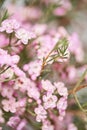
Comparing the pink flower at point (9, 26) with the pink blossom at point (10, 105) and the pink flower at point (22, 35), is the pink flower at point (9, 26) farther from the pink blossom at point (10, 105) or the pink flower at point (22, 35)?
the pink blossom at point (10, 105)

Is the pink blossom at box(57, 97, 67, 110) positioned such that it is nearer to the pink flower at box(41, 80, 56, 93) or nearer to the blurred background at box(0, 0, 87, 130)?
the pink flower at box(41, 80, 56, 93)

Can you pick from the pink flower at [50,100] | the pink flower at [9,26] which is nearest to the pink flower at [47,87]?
the pink flower at [50,100]

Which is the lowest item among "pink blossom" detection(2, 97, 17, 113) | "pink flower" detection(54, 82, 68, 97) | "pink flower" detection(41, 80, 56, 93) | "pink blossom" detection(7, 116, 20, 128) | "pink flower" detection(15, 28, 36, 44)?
"pink blossom" detection(7, 116, 20, 128)

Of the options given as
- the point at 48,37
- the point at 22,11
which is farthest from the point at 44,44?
the point at 22,11

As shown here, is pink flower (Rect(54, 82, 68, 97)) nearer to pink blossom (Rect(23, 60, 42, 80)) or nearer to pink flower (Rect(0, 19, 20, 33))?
pink blossom (Rect(23, 60, 42, 80))

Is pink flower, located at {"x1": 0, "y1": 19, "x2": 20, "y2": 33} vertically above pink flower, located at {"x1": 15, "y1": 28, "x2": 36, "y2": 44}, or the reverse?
pink flower, located at {"x1": 0, "y1": 19, "x2": 20, "y2": 33}

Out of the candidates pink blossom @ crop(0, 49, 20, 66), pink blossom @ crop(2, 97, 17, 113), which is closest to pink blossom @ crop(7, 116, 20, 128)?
pink blossom @ crop(2, 97, 17, 113)

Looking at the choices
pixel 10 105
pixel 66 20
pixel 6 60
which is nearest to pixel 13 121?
pixel 10 105

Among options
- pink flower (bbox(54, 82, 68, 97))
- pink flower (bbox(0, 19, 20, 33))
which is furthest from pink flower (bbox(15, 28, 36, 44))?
pink flower (bbox(54, 82, 68, 97))

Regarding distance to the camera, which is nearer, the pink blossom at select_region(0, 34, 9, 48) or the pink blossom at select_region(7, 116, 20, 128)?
the pink blossom at select_region(7, 116, 20, 128)

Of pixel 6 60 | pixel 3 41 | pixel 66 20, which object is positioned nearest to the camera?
pixel 6 60

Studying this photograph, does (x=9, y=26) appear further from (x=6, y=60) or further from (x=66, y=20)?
(x=66, y=20)
